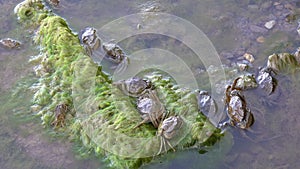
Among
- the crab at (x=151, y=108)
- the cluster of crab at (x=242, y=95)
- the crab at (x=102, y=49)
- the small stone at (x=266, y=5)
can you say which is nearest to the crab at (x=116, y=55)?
the crab at (x=102, y=49)

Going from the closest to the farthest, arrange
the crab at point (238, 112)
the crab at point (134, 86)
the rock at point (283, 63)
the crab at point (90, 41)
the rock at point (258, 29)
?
the crab at point (238, 112) < the crab at point (134, 86) < the rock at point (283, 63) < the crab at point (90, 41) < the rock at point (258, 29)

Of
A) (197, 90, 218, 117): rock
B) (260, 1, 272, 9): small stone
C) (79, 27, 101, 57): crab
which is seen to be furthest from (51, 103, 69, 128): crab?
(260, 1, 272, 9): small stone

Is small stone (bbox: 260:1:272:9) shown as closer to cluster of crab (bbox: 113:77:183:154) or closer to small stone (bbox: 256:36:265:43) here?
small stone (bbox: 256:36:265:43)

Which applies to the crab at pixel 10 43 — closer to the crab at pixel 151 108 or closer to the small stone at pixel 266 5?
the crab at pixel 151 108

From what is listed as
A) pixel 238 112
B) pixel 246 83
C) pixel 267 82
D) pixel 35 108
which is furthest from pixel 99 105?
pixel 267 82

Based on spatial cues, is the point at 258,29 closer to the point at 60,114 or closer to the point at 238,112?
the point at 238,112

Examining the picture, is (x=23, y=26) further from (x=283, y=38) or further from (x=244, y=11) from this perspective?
(x=283, y=38)
